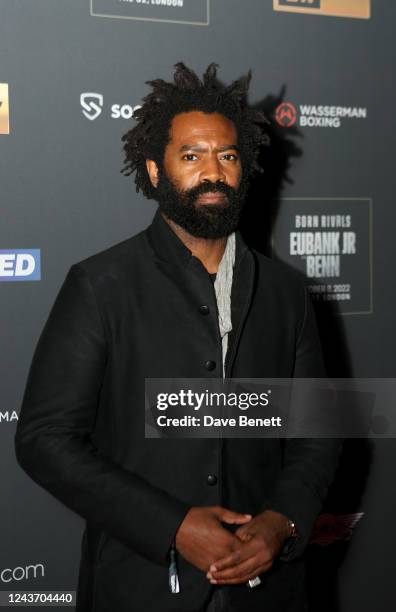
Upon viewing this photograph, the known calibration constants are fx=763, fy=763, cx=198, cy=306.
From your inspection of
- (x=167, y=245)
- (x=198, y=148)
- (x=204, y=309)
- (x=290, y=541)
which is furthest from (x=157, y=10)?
(x=290, y=541)

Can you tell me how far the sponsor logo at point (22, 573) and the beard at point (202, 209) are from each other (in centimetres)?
115

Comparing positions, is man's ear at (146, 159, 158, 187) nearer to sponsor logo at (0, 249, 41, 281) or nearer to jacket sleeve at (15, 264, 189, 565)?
jacket sleeve at (15, 264, 189, 565)

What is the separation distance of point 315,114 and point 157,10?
60 centimetres

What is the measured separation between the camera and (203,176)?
59.2 inches

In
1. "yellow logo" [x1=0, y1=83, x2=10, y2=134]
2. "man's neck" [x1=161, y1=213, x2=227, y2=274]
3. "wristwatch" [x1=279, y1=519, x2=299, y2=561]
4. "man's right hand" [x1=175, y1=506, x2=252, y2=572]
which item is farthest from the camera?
"yellow logo" [x1=0, y1=83, x2=10, y2=134]

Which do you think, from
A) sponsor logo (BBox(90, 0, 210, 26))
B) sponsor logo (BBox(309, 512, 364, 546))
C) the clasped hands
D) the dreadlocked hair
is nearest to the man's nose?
the dreadlocked hair

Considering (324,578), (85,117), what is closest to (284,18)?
(85,117)

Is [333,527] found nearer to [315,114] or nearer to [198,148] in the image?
[315,114]

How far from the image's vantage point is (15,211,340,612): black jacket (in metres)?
1.34

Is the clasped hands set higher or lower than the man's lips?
lower

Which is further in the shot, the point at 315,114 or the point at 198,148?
the point at 315,114

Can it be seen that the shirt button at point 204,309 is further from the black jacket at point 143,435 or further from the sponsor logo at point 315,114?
the sponsor logo at point 315,114

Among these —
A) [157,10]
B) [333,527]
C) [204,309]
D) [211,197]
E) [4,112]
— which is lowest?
[333,527]
